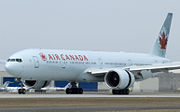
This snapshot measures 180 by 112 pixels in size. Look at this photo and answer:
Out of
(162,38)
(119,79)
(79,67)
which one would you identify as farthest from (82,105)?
(162,38)

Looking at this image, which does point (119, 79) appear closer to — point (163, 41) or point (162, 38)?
point (162, 38)

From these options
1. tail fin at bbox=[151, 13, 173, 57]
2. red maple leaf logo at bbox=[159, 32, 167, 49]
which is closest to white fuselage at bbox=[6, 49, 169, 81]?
tail fin at bbox=[151, 13, 173, 57]

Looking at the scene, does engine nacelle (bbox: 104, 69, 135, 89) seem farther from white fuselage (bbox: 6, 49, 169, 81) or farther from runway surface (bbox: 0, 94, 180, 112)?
runway surface (bbox: 0, 94, 180, 112)

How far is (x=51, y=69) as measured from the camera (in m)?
55.5

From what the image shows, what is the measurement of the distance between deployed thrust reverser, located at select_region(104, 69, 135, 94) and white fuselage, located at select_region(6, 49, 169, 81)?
135 inches

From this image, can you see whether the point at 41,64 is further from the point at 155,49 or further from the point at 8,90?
the point at 8,90

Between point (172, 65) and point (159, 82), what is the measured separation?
34.1m

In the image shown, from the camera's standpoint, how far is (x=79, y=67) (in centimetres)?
5859

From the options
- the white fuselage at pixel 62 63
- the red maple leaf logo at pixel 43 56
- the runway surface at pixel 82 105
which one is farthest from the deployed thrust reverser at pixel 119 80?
the runway surface at pixel 82 105

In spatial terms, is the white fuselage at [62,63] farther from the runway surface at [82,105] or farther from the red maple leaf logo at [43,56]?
the runway surface at [82,105]

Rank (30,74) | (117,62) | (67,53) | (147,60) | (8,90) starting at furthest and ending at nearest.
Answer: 1. (8,90)
2. (147,60)
3. (117,62)
4. (67,53)
5. (30,74)

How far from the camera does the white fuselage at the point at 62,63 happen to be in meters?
53.9

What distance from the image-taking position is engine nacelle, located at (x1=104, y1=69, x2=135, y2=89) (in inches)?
2200

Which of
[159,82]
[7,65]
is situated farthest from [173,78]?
[7,65]
